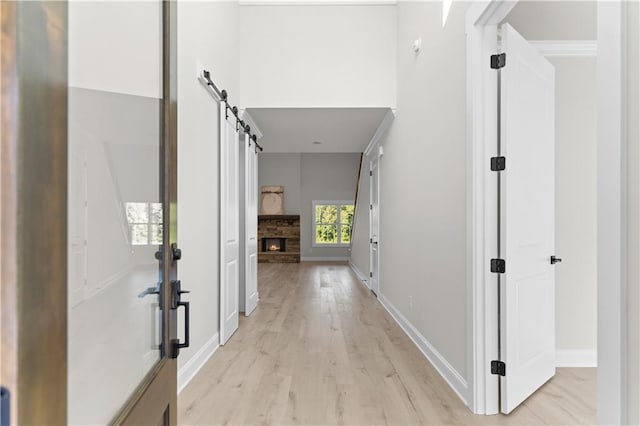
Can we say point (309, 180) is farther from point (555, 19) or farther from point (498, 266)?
point (498, 266)

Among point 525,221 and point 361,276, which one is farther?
point 361,276

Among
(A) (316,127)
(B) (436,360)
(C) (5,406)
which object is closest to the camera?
(C) (5,406)

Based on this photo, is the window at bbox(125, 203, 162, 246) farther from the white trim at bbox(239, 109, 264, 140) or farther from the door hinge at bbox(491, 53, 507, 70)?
the white trim at bbox(239, 109, 264, 140)

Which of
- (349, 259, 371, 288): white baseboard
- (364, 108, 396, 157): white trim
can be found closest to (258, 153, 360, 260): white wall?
(349, 259, 371, 288): white baseboard

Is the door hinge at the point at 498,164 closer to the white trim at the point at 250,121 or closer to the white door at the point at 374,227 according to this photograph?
the white trim at the point at 250,121

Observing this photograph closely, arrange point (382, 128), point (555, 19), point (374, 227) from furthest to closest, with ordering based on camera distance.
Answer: point (374, 227), point (382, 128), point (555, 19)

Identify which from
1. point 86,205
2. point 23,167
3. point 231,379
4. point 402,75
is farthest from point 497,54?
point 231,379

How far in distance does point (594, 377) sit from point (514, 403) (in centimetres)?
104

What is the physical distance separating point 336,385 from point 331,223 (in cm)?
993

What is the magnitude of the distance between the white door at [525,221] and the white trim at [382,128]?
218 cm

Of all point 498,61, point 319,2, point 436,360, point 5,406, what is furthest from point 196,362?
point 319,2

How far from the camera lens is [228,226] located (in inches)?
158

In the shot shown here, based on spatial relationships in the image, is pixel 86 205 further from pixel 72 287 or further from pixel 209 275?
pixel 209 275

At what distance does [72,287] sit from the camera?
811 mm
